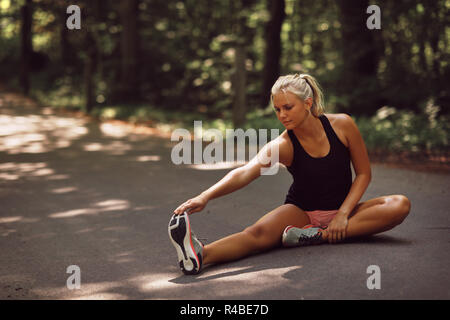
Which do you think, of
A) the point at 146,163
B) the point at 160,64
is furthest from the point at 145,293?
the point at 160,64

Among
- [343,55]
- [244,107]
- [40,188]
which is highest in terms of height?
[343,55]

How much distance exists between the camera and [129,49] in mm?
22641

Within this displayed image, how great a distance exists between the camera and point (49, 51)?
46.7m

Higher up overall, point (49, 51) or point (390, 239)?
point (49, 51)

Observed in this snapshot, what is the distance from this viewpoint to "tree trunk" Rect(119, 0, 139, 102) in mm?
22344

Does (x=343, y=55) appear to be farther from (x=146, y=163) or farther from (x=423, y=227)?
(x=423, y=227)

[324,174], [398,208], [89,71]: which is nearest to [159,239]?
[324,174]

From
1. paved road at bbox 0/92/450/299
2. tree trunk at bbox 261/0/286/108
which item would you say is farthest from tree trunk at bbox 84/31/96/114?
paved road at bbox 0/92/450/299

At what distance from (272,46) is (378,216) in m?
12.2

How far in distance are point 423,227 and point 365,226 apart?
1157mm

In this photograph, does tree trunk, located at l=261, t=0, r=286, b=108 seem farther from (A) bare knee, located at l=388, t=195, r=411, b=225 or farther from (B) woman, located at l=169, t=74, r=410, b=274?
(A) bare knee, located at l=388, t=195, r=411, b=225

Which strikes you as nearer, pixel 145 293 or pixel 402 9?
pixel 145 293

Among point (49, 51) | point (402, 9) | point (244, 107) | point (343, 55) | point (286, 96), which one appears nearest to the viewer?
point (286, 96)

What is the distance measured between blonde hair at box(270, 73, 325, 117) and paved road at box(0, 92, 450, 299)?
126 centimetres
